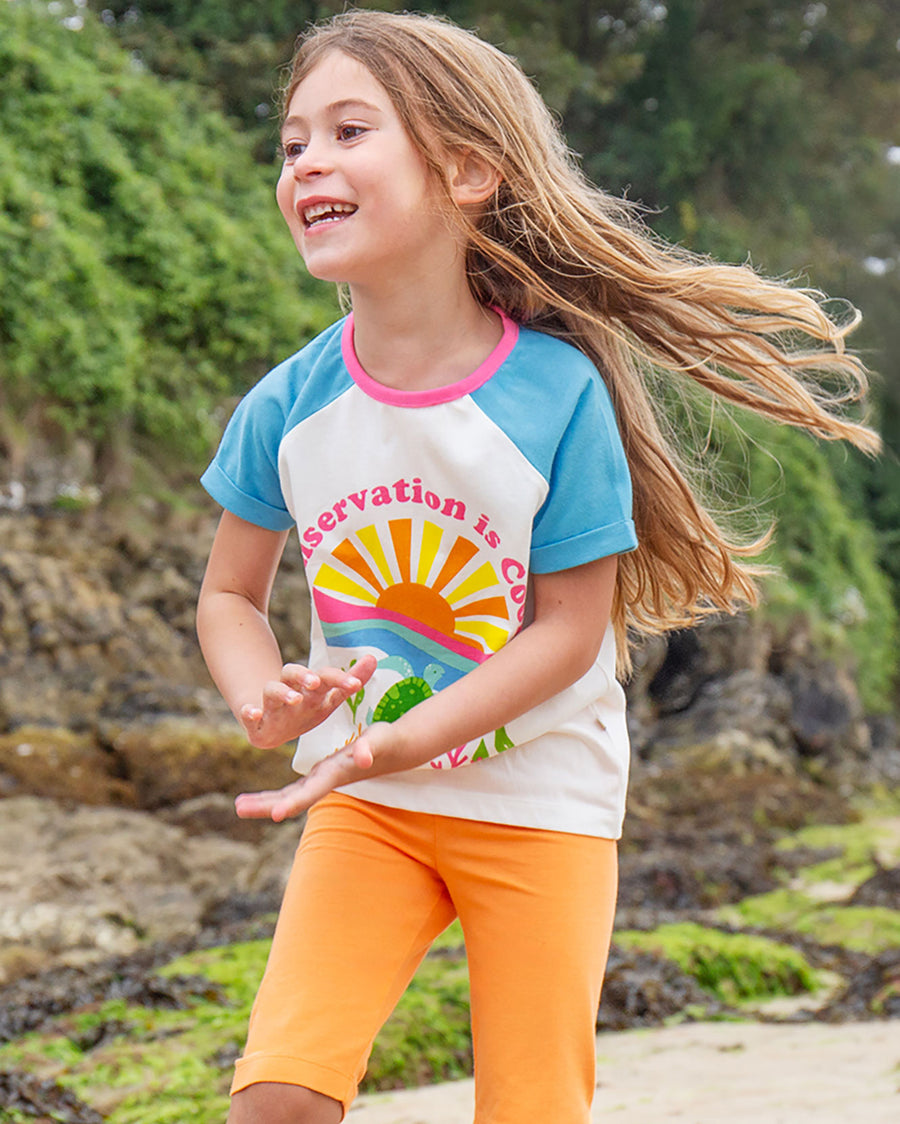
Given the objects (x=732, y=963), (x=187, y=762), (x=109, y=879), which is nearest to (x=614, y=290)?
(x=732, y=963)

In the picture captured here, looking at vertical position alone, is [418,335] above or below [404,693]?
above

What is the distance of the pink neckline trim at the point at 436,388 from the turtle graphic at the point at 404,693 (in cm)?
40

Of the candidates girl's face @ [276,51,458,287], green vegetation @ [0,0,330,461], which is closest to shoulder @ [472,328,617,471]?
girl's face @ [276,51,458,287]

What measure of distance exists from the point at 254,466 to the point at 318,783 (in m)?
0.63

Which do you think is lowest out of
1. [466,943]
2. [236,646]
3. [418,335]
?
[466,943]

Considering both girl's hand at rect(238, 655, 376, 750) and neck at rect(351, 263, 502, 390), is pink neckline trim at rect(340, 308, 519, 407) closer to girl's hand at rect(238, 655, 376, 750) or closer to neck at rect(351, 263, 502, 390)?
neck at rect(351, 263, 502, 390)

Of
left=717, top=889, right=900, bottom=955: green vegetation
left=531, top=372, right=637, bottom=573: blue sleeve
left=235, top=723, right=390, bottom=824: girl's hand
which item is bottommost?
left=717, top=889, right=900, bottom=955: green vegetation

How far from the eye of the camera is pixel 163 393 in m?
8.90

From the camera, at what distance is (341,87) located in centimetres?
178

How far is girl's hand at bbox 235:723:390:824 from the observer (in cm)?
147

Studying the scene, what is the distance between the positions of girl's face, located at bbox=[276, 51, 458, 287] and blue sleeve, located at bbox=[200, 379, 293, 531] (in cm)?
27

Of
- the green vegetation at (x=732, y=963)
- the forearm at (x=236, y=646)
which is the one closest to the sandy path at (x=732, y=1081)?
the green vegetation at (x=732, y=963)

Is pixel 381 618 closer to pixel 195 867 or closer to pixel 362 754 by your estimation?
pixel 362 754

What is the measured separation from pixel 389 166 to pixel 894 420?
17.1m
